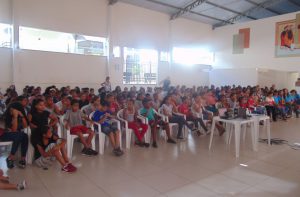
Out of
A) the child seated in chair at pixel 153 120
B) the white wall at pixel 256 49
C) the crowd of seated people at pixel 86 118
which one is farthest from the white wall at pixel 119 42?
the child seated in chair at pixel 153 120

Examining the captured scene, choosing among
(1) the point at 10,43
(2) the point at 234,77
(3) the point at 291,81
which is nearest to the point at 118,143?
(1) the point at 10,43

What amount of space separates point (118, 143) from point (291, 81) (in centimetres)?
1081

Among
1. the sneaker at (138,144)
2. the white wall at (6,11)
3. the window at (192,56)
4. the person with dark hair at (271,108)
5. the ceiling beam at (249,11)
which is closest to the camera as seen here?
the sneaker at (138,144)

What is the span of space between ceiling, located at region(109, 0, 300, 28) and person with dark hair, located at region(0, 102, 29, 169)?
7.68 metres

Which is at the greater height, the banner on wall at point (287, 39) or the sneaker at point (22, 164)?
the banner on wall at point (287, 39)

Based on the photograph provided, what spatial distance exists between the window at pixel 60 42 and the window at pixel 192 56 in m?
4.20

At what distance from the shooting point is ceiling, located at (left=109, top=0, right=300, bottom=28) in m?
10.7

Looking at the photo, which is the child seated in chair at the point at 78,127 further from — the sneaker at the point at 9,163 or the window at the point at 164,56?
the window at the point at 164,56

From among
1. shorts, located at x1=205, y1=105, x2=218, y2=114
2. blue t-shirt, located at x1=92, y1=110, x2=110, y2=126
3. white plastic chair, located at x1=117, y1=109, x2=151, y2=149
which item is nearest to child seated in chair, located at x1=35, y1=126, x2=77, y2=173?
blue t-shirt, located at x1=92, y1=110, x2=110, y2=126

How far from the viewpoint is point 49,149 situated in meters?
3.36

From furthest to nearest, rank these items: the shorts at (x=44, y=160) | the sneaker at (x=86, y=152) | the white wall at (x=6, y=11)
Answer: the white wall at (x=6, y=11), the sneaker at (x=86, y=152), the shorts at (x=44, y=160)

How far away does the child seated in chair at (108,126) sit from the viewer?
13.4ft

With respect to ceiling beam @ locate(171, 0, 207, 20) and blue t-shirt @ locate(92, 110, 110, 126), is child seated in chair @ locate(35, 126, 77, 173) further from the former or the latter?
ceiling beam @ locate(171, 0, 207, 20)

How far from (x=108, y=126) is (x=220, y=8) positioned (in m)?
9.96
